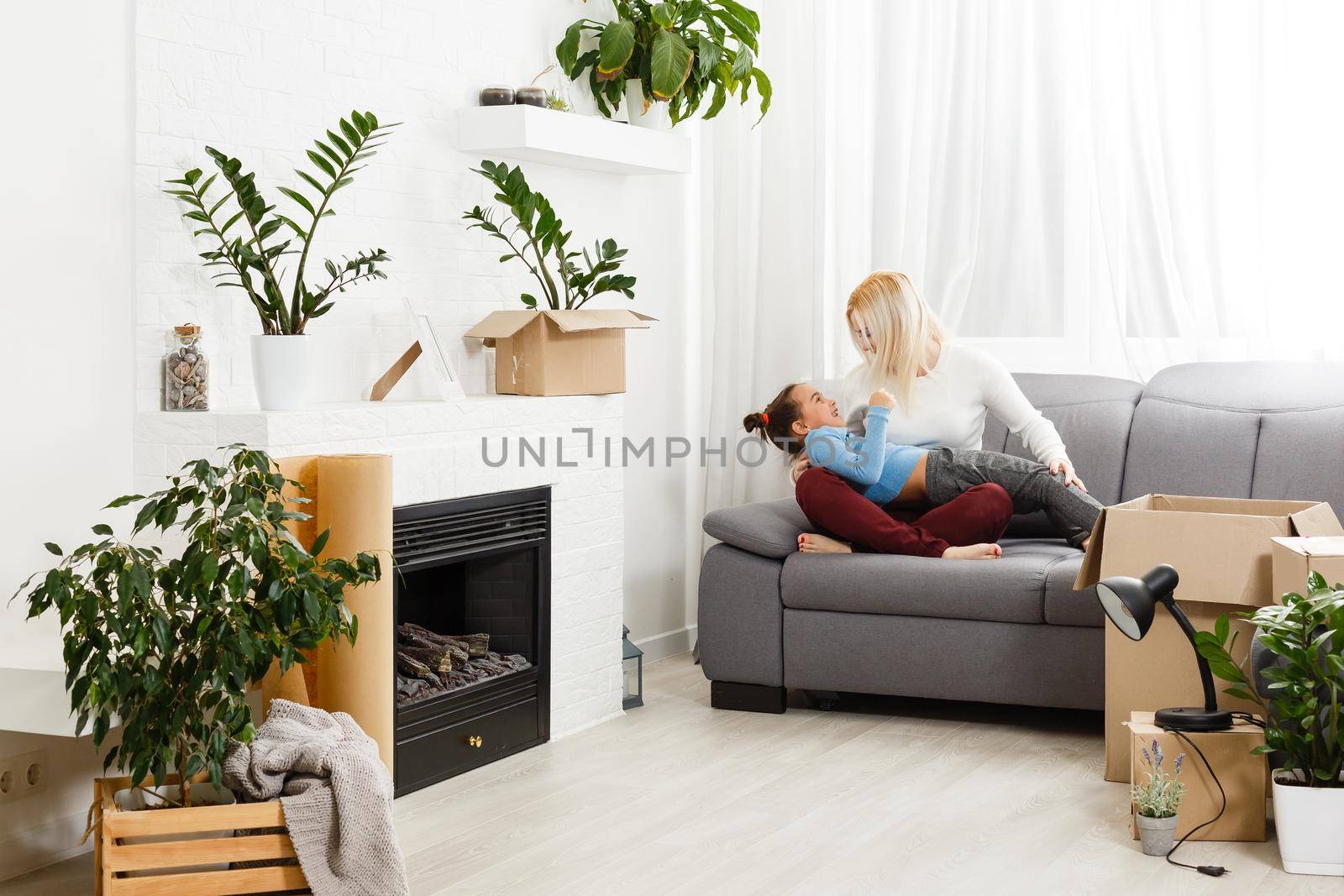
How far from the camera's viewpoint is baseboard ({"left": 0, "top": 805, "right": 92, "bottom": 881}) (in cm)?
256

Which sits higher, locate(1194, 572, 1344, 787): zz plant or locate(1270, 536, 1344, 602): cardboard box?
locate(1270, 536, 1344, 602): cardboard box

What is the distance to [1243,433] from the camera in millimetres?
3777

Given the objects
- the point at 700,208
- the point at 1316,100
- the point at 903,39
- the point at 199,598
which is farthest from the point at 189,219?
the point at 1316,100

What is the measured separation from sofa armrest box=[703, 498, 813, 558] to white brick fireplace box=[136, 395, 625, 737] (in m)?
0.28

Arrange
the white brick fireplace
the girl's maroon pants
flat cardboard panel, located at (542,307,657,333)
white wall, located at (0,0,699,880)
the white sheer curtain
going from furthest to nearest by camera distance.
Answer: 1. the white sheer curtain
2. the girl's maroon pants
3. flat cardboard panel, located at (542,307,657,333)
4. the white brick fireplace
5. white wall, located at (0,0,699,880)

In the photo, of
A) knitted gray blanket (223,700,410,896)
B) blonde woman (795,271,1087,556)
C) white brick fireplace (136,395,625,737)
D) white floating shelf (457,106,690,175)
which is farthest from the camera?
blonde woman (795,271,1087,556)

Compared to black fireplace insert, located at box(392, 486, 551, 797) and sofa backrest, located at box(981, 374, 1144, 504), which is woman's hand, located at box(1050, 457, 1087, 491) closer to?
sofa backrest, located at box(981, 374, 1144, 504)

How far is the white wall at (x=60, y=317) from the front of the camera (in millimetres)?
2580

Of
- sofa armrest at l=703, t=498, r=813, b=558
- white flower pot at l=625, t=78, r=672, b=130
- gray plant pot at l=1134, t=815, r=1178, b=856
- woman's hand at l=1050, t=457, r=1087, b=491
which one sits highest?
white flower pot at l=625, t=78, r=672, b=130

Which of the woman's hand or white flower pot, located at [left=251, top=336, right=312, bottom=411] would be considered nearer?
white flower pot, located at [left=251, top=336, right=312, bottom=411]

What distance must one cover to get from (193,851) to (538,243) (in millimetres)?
1958

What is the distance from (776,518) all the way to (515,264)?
3.36 ft

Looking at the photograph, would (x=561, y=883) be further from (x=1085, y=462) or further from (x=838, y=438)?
(x=1085, y=462)

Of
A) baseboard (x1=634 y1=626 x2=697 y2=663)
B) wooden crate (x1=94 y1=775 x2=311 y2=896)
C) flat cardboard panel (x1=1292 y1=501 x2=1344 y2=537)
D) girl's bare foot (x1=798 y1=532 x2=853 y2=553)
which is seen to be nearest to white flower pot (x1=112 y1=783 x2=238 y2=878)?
wooden crate (x1=94 y1=775 x2=311 y2=896)
